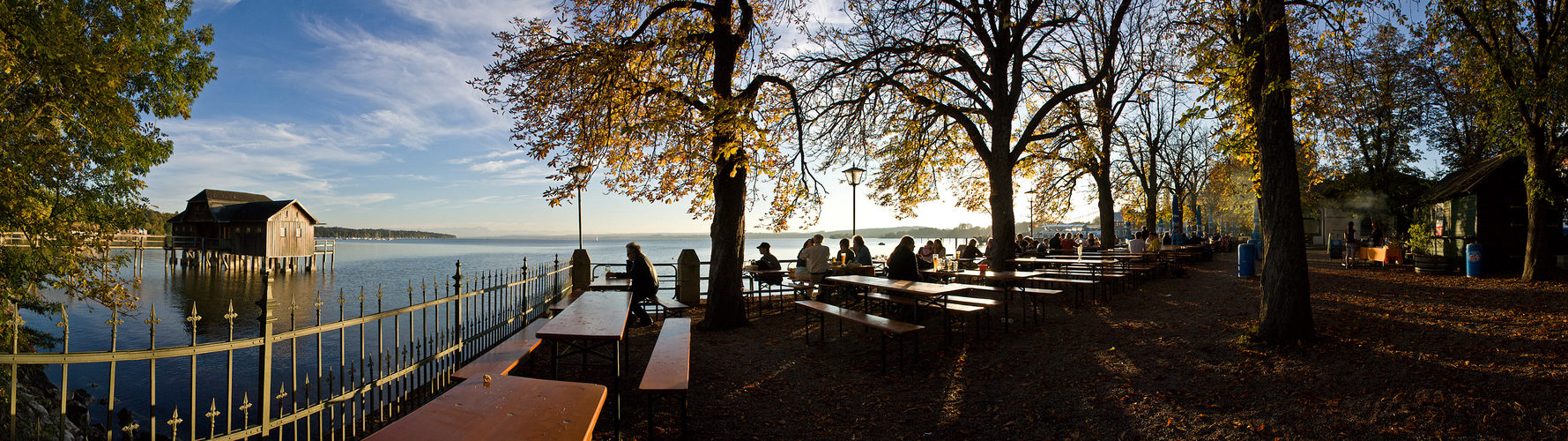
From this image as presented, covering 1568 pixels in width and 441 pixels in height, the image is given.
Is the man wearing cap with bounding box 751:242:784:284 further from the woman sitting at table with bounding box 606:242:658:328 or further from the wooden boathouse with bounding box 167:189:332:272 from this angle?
the wooden boathouse with bounding box 167:189:332:272

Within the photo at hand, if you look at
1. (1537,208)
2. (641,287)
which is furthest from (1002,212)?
(1537,208)

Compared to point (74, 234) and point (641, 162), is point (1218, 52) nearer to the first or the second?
point (641, 162)

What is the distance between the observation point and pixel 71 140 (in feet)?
39.7

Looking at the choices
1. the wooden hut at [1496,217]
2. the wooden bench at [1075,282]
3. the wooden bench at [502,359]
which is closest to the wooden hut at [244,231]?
the wooden bench at [502,359]

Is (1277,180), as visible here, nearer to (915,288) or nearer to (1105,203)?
(915,288)

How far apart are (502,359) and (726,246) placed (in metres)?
4.25

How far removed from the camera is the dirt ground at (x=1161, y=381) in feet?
13.7

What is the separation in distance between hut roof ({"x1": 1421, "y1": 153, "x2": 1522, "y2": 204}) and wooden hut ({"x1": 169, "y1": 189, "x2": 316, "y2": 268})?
2306 inches

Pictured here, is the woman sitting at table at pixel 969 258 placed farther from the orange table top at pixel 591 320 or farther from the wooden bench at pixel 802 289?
the orange table top at pixel 591 320

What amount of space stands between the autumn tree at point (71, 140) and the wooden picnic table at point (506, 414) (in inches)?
398

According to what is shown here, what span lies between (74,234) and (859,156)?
1423 centimetres

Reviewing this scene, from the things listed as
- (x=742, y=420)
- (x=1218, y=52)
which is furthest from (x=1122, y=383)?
(x=1218, y=52)

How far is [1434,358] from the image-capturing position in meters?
5.10

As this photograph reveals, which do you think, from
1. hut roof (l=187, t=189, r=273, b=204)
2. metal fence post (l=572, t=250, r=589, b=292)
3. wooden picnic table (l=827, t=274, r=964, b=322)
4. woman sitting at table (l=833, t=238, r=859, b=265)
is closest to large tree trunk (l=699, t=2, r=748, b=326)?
wooden picnic table (l=827, t=274, r=964, b=322)
